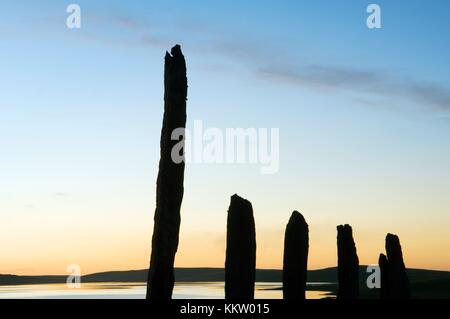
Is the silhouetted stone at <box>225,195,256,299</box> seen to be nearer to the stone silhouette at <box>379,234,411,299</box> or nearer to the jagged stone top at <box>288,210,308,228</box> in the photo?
the jagged stone top at <box>288,210,308,228</box>

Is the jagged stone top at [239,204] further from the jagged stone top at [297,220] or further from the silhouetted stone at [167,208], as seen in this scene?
the jagged stone top at [297,220]

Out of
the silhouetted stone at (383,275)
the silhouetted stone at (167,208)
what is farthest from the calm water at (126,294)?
the silhouetted stone at (167,208)

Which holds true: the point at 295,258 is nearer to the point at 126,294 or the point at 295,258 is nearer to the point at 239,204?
the point at 239,204

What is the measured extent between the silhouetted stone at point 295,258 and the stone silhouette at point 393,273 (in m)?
4.81

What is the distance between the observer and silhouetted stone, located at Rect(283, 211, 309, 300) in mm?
24688

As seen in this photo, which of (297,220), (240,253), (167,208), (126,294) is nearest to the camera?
(167,208)

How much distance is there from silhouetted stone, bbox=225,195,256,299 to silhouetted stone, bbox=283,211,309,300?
143 inches

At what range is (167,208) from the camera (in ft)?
60.8

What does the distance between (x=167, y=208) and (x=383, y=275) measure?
1308cm

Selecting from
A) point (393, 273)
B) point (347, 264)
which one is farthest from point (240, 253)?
point (393, 273)

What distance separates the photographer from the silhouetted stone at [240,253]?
21094 millimetres

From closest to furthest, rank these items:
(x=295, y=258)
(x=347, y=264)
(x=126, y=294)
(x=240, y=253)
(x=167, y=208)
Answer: (x=167, y=208)
(x=240, y=253)
(x=295, y=258)
(x=347, y=264)
(x=126, y=294)

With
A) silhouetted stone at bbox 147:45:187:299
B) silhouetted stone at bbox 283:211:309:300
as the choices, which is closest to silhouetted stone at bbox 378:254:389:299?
silhouetted stone at bbox 283:211:309:300
